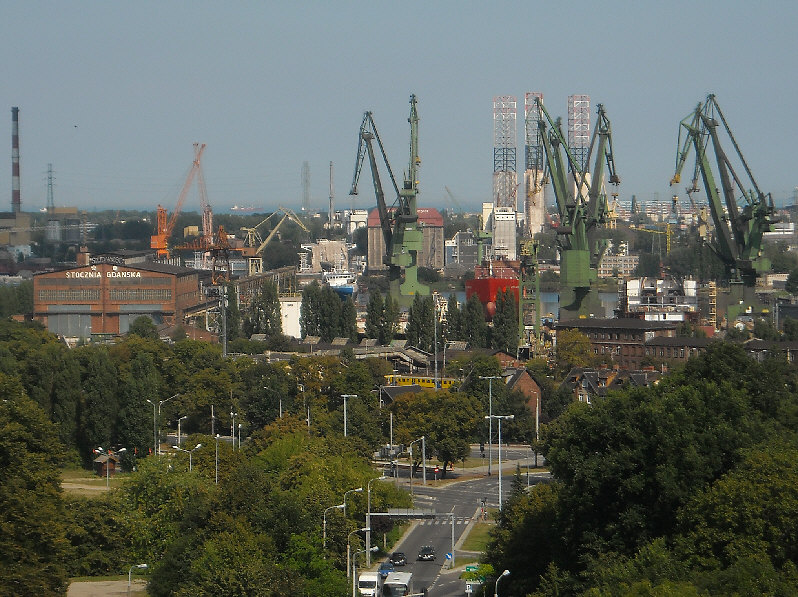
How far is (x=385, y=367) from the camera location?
51.8 meters

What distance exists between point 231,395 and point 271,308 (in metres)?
22.0

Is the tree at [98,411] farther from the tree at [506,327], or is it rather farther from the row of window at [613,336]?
the row of window at [613,336]

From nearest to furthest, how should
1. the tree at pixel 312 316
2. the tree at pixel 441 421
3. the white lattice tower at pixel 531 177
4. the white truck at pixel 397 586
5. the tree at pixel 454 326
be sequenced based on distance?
the white truck at pixel 397 586, the tree at pixel 441 421, the tree at pixel 454 326, the tree at pixel 312 316, the white lattice tower at pixel 531 177

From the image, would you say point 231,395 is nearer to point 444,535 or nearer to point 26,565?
point 444,535

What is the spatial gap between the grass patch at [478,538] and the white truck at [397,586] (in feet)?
8.70

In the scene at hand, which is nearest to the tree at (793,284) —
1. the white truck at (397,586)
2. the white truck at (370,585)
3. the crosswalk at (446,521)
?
the crosswalk at (446,521)

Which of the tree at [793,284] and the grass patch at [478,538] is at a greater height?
the tree at [793,284]

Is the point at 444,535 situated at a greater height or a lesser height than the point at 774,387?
lesser

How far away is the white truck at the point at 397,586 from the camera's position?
25000mm

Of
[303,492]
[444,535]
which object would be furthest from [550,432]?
[303,492]

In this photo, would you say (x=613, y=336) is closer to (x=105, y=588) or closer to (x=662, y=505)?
(x=105, y=588)

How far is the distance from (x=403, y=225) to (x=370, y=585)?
163 feet

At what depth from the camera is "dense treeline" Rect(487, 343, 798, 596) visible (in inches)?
758

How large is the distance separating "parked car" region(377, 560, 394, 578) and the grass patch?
1.27 m
